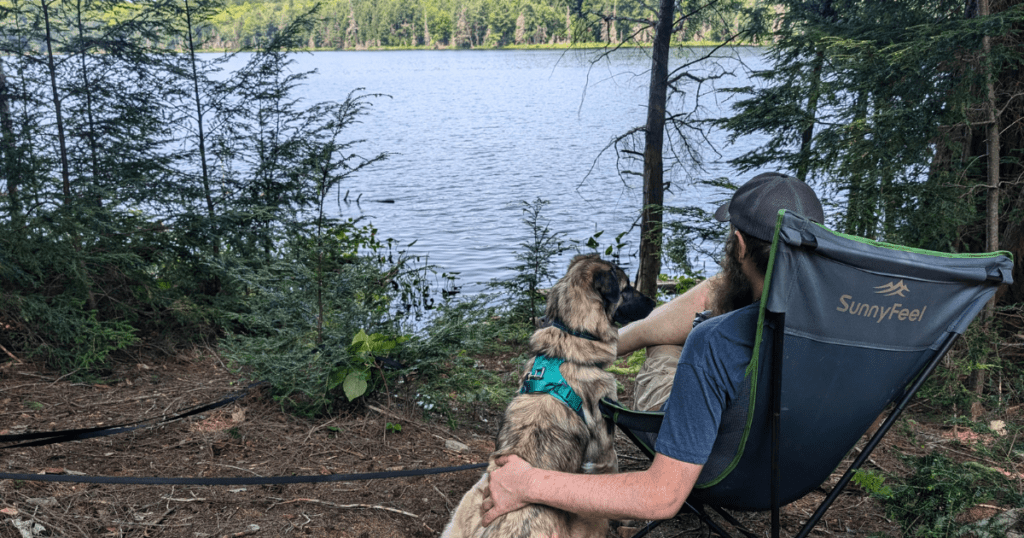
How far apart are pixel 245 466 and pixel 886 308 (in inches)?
116

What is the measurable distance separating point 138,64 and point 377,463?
5526 mm

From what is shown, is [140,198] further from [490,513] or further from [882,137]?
[882,137]

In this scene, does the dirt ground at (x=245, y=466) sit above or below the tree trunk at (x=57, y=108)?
below

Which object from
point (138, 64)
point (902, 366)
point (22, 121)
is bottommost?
point (902, 366)

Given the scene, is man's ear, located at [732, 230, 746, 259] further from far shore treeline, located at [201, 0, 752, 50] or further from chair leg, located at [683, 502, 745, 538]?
far shore treeline, located at [201, 0, 752, 50]

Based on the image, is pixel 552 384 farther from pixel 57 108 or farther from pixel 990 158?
pixel 57 108

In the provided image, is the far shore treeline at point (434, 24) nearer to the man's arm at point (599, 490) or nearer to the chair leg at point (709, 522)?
the chair leg at point (709, 522)

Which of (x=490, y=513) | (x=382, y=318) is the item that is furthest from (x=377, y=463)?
(x=490, y=513)

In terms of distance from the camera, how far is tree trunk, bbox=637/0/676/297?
7.73 metres

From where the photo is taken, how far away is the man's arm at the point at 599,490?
5.96ft

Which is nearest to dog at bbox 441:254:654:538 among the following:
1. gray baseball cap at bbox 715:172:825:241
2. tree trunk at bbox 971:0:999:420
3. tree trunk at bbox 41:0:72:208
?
gray baseball cap at bbox 715:172:825:241

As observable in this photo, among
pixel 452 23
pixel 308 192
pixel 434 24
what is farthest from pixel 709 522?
pixel 434 24

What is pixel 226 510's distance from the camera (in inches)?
112

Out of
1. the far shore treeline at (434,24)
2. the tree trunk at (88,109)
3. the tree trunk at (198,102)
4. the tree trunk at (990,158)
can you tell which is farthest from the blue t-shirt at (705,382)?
the far shore treeline at (434,24)
